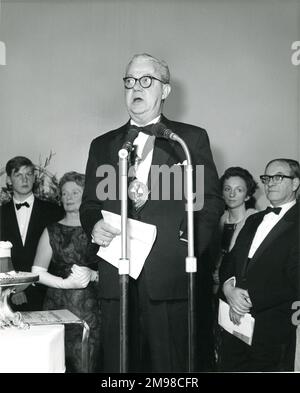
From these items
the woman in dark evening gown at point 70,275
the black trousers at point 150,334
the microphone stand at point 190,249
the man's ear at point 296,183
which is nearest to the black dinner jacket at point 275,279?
the man's ear at point 296,183

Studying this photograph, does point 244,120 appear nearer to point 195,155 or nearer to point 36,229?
point 195,155

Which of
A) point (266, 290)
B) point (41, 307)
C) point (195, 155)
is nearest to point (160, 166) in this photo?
point (195, 155)

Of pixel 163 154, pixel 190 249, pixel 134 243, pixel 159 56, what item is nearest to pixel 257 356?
pixel 134 243

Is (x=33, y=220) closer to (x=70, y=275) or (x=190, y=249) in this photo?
(x=70, y=275)

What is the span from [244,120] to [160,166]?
3.24 feet

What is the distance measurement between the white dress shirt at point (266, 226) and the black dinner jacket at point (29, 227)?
1095mm

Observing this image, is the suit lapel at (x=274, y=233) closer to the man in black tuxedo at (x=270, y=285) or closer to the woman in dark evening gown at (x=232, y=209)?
the man in black tuxedo at (x=270, y=285)

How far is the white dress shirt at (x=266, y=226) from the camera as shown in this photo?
270 centimetres

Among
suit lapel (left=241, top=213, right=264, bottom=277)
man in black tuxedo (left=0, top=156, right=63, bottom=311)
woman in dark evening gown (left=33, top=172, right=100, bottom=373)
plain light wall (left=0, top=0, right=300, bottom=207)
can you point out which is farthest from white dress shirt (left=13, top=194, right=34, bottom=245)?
suit lapel (left=241, top=213, right=264, bottom=277)

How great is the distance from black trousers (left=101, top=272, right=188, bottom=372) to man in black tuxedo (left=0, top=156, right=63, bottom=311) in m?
0.81

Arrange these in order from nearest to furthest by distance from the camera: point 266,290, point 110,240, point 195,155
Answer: point 110,240, point 195,155, point 266,290

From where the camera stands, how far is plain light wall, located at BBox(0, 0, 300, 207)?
311 cm

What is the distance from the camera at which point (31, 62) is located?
3154mm

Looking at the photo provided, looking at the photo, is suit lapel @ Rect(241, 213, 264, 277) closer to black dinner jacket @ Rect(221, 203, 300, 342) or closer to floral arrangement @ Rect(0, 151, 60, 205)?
black dinner jacket @ Rect(221, 203, 300, 342)
